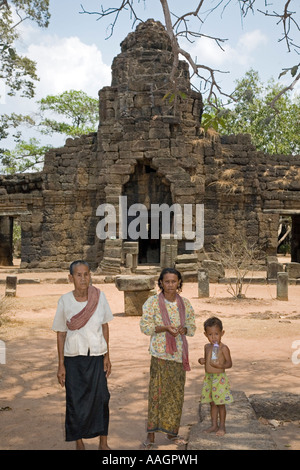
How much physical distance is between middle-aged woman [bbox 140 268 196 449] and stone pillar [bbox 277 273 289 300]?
29.4 feet

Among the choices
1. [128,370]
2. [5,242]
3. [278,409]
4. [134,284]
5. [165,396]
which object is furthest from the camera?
[5,242]

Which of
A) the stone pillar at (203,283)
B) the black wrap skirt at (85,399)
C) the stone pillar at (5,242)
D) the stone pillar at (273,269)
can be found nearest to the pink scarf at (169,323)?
the black wrap skirt at (85,399)

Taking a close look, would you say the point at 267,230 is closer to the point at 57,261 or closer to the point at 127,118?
the point at 127,118

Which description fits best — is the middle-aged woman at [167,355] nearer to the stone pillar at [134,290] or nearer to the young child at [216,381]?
the young child at [216,381]

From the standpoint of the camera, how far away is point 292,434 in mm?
4496

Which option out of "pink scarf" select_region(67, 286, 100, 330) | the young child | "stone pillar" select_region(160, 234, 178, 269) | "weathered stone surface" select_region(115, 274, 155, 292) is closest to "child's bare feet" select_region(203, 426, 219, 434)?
the young child

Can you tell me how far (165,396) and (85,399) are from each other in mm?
670

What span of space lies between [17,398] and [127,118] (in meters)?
14.9

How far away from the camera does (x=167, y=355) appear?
4234 mm

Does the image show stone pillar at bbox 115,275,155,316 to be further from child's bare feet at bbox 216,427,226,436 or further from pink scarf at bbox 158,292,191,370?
child's bare feet at bbox 216,427,226,436

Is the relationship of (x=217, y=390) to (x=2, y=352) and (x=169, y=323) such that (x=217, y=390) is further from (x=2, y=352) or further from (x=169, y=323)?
(x=2, y=352)

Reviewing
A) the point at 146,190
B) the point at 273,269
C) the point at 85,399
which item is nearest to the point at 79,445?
the point at 85,399

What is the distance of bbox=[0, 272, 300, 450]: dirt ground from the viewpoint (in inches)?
178
